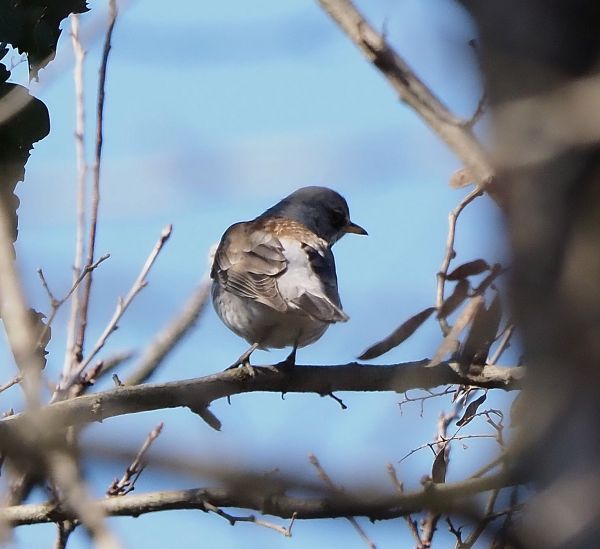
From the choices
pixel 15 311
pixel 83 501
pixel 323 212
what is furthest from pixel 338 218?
pixel 83 501

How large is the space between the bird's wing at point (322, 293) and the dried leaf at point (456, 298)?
2.13 metres

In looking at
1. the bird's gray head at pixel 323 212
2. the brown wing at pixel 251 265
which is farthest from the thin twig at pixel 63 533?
the bird's gray head at pixel 323 212

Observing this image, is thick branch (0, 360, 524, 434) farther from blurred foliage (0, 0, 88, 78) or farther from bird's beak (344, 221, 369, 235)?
bird's beak (344, 221, 369, 235)

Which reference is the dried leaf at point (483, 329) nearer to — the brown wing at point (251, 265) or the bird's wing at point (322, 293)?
the bird's wing at point (322, 293)

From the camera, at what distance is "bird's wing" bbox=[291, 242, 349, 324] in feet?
17.9

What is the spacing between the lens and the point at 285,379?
4.94 metres

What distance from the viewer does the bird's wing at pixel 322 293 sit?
5458mm

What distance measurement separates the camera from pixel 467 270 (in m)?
2.65

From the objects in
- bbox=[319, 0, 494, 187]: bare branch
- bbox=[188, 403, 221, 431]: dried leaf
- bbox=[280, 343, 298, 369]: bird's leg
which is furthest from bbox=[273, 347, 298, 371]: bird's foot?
bbox=[319, 0, 494, 187]: bare branch

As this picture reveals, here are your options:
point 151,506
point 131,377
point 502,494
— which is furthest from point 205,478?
point 131,377

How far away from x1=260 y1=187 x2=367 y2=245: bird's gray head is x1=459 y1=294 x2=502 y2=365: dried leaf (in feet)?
16.4

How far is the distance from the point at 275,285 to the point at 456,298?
3.40 metres

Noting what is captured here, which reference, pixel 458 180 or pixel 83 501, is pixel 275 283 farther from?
pixel 83 501

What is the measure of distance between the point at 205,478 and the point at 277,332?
455 centimetres
